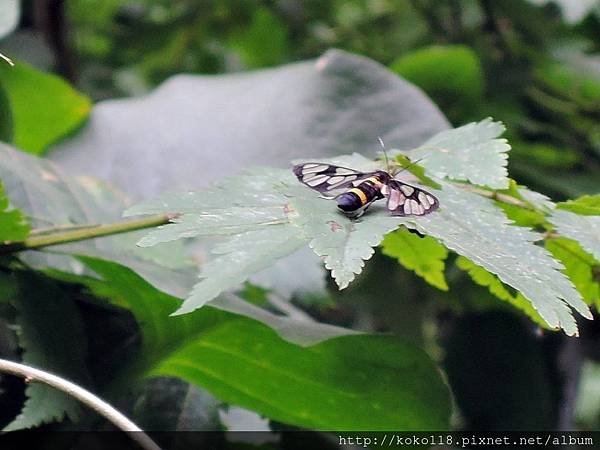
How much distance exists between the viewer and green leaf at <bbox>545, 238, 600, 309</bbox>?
23.5 inches

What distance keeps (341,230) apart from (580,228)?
0.60ft

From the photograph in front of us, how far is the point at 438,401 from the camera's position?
654mm

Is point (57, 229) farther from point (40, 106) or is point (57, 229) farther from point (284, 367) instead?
point (40, 106)

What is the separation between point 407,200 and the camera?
1.71ft

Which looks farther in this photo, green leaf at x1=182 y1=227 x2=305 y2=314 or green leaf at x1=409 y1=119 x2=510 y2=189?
green leaf at x1=409 y1=119 x2=510 y2=189

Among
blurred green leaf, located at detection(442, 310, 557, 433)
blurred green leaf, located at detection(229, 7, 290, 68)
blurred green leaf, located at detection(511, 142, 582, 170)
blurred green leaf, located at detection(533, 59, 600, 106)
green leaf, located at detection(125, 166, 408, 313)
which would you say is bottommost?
blurred green leaf, located at detection(442, 310, 557, 433)

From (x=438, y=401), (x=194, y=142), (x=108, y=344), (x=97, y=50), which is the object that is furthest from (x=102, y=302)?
(x=97, y=50)

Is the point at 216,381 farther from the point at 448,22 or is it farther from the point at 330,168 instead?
the point at 448,22

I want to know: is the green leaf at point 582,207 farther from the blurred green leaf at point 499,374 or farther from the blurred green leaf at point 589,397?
the blurred green leaf at point 589,397

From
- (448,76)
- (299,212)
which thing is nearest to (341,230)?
(299,212)

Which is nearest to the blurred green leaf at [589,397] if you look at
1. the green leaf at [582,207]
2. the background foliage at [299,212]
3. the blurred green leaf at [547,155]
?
the background foliage at [299,212]

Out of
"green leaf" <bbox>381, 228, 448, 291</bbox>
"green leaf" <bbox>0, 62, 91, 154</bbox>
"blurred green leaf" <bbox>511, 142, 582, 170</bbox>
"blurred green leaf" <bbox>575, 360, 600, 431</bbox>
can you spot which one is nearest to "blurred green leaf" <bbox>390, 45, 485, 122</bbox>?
"blurred green leaf" <bbox>511, 142, 582, 170</bbox>

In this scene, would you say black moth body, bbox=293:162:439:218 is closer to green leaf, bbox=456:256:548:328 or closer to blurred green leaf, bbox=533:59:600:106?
green leaf, bbox=456:256:548:328

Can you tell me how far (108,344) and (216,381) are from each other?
104 millimetres
